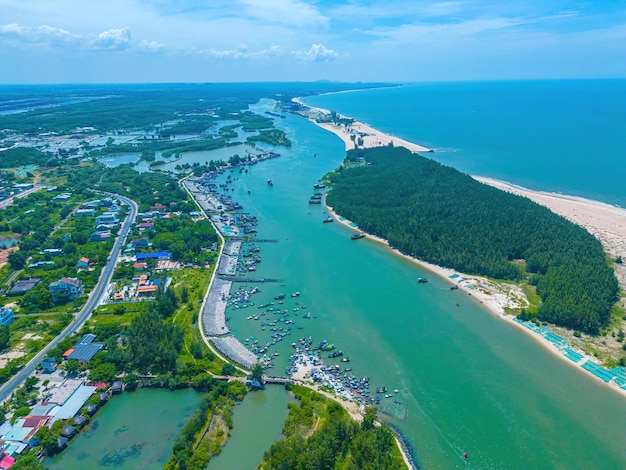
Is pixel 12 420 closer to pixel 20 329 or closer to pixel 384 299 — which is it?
pixel 20 329

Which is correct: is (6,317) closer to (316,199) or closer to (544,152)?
(316,199)

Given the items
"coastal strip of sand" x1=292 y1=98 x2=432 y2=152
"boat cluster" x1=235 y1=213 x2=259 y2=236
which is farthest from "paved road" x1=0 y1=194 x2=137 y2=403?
"coastal strip of sand" x1=292 y1=98 x2=432 y2=152

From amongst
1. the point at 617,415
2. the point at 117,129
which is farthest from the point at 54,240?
the point at 117,129

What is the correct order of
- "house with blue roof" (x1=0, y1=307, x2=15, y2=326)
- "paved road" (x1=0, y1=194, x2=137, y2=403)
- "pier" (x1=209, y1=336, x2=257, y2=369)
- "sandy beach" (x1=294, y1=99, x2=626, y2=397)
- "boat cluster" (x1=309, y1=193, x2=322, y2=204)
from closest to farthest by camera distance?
"paved road" (x1=0, y1=194, x2=137, y2=403) < "pier" (x1=209, y1=336, x2=257, y2=369) < "sandy beach" (x1=294, y1=99, x2=626, y2=397) < "house with blue roof" (x1=0, y1=307, x2=15, y2=326) < "boat cluster" (x1=309, y1=193, x2=322, y2=204)

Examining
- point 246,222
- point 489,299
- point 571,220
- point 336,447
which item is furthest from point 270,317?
point 571,220

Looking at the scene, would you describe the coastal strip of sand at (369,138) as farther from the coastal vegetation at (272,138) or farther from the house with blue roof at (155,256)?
the house with blue roof at (155,256)

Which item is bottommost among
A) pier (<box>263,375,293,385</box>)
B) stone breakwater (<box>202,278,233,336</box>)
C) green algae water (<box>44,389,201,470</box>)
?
green algae water (<box>44,389,201,470</box>)

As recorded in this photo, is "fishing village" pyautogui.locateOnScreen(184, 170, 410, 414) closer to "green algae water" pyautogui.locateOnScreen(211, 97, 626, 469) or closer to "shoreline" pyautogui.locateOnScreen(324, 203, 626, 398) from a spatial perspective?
"green algae water" pyautogui.locateOnScreen(211, 97, 626, 469)
